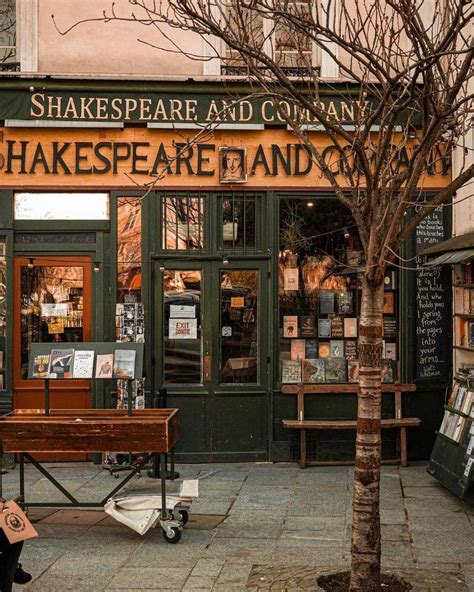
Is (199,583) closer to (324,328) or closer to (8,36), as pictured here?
(324,328)

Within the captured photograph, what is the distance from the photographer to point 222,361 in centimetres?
1178

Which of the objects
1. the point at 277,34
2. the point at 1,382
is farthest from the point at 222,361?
the point at 277,34

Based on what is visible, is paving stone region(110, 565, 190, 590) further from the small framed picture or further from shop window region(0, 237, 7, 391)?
the small framed picture

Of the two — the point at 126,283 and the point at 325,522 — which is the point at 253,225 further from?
the point at 325,522

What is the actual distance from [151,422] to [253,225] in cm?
428

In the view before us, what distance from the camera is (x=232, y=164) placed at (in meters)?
11.7

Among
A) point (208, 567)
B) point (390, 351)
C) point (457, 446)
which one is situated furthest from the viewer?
point (390, 351)

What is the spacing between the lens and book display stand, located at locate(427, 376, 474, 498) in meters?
9.27

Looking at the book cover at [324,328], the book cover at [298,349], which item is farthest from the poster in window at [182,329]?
the book cover at [324,328]

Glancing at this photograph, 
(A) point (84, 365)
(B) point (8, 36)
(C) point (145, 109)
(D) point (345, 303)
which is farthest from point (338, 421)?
(B) point (8, 36)

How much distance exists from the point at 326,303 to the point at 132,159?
318 centimetres

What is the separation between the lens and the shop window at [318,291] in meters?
11.8

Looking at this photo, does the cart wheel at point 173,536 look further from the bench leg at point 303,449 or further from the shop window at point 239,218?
the shop window at point 239,218

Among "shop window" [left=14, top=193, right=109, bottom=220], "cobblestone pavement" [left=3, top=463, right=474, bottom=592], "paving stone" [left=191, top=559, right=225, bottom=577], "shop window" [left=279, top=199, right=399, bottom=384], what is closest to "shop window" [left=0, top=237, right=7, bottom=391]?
"shop window" [left=14, top=193, right=109, bottom=220]
